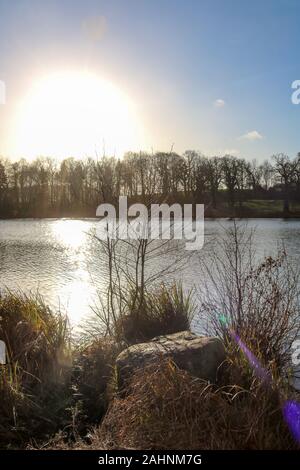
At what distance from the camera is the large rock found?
4.97 meters

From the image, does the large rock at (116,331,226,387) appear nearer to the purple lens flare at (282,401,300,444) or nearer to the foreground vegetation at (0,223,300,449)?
the foreground vegetation at (0,223,300,449)

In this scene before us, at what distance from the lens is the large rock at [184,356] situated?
196 inches

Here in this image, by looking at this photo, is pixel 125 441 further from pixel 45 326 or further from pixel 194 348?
pixel 45 326

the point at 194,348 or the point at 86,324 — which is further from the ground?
the point at 194,348

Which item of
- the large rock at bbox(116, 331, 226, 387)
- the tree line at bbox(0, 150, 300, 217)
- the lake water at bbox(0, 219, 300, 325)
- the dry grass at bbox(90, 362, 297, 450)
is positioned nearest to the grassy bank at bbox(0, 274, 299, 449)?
the dry grass at bbox(90, 362, 297, 450)

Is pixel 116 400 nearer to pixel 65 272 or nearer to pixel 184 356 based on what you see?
pixel 184 356

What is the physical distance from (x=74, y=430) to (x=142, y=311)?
3.21 meters

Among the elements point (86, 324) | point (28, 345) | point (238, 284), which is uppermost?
point (238, 284)

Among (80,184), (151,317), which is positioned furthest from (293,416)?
(80,184)

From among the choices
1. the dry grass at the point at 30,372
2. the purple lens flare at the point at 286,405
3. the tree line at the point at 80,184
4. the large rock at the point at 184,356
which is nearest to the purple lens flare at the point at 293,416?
the purple lens flare at the point at 286,405

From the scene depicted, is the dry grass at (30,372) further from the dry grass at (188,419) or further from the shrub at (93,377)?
the dry grass at (188,419)

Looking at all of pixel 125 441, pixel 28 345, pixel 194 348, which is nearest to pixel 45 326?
pixel 28 345

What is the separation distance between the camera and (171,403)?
13.0 feet

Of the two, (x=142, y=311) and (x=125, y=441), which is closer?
(x=125, y=441)
